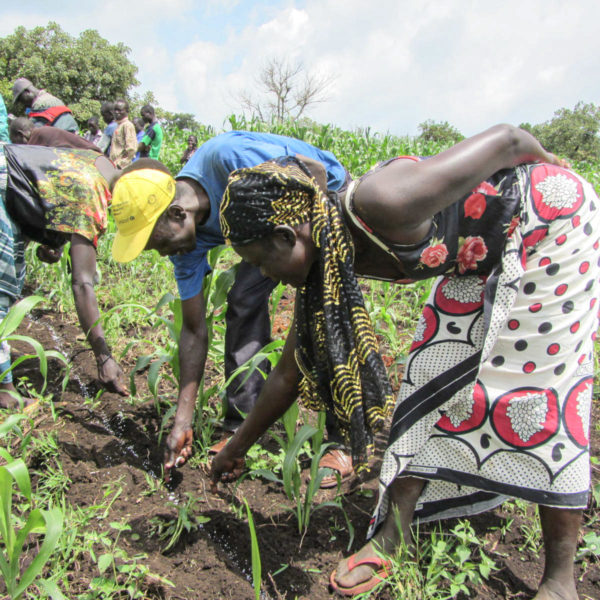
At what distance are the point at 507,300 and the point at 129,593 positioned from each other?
1320 millimetres

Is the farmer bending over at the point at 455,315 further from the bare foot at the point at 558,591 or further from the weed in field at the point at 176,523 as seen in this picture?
the weed in field at the point at 176,523

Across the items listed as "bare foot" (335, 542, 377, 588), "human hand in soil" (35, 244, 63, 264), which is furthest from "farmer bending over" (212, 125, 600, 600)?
"human hand in soil" (35, 244, 63, 264)

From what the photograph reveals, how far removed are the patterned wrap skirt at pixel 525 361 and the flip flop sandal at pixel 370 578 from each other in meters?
0.26

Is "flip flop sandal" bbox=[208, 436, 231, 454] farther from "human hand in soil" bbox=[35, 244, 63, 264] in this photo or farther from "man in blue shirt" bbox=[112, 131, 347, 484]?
"human hand in soil" bbox=[35, 244, 63, 264]

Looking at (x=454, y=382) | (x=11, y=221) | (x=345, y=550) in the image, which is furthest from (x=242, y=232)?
(x=11, y=221)

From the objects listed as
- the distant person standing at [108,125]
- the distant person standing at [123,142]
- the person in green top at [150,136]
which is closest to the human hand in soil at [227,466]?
the distant person standing at [123,142]

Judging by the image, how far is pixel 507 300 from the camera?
122 centimetres

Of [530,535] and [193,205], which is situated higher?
[193,205]

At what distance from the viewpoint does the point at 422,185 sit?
39.6 inches

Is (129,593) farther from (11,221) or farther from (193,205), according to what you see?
(11,221)

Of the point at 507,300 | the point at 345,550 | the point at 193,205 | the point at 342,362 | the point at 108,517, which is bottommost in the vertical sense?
the point at 345,550

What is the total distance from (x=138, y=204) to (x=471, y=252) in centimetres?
111

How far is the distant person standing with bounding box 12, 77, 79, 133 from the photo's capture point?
15.5 feet

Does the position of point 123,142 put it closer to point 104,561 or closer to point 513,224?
point 104,561
